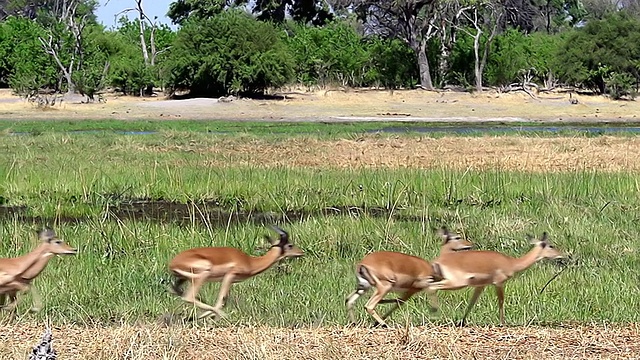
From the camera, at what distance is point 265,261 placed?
20.2 ft

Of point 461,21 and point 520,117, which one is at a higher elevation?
point 461,21

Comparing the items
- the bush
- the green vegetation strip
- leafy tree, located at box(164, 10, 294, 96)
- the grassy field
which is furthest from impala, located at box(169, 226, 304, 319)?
the bush

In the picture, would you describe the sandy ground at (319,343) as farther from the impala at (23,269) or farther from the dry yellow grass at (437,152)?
the dry yellow grass at (437,152)

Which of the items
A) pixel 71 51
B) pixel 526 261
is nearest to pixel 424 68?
pixel 71 51

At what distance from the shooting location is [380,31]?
5412cm

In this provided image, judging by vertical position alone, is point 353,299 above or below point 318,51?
below

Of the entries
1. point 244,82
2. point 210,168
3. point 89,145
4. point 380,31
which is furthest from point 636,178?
point 380,31

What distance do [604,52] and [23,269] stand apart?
4480 cm

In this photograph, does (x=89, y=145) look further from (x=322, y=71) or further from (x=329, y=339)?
(x=322, y=71)

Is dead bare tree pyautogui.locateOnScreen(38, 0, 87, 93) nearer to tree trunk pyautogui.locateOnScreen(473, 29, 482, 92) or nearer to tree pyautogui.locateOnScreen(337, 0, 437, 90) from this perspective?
tree pyautogui.locateOnScreen(337, 0, 437, 90)

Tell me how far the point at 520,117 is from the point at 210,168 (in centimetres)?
2344

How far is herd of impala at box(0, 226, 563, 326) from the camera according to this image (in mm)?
5695

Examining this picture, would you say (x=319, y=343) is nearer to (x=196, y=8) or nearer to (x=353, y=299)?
(x=353, y=299)

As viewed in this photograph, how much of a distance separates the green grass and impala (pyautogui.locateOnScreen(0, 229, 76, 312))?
554 mm
